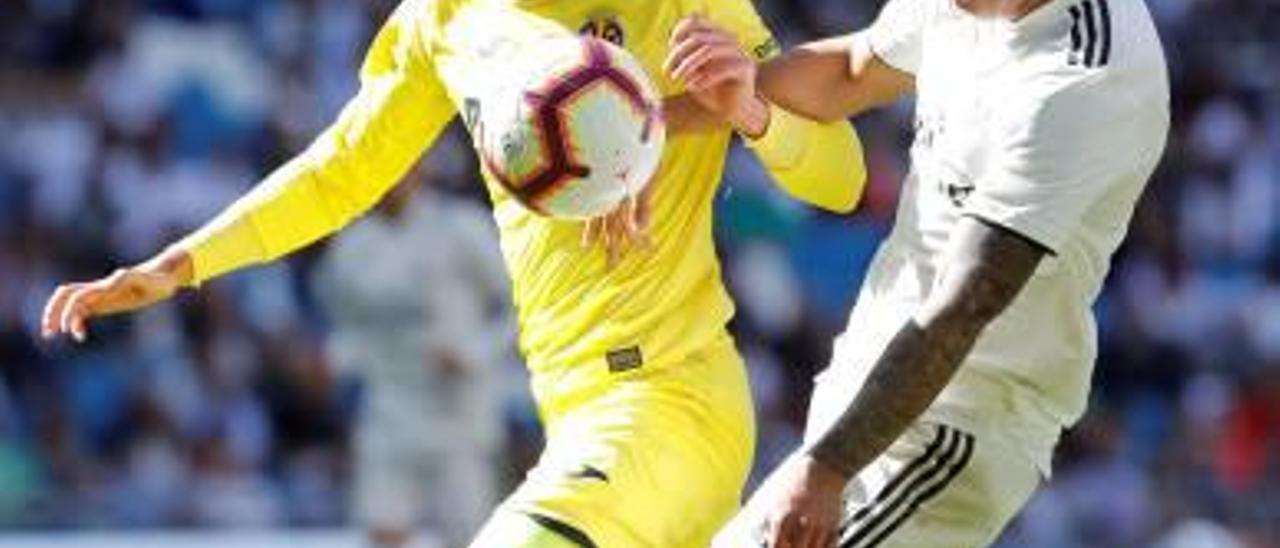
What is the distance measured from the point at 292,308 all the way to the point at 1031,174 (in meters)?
10.6

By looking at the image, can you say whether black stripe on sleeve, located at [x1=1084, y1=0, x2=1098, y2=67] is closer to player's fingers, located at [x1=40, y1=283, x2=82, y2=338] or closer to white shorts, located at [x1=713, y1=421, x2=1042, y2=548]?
white shorts, located at [x1=713, y1=421, x2=1042, y2=548]

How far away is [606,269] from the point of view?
721cm

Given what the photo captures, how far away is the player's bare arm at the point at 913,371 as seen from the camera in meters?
5.80

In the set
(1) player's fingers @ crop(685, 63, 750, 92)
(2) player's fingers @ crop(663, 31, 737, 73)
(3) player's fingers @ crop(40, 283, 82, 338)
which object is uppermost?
(2) player's fingers @ crop(663, 31, 737, 73)

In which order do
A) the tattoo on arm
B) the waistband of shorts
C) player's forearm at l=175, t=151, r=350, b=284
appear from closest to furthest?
the tattoo on arm < the waistband of shorts < player's forearm at l=175, t=151, r=350, b=284

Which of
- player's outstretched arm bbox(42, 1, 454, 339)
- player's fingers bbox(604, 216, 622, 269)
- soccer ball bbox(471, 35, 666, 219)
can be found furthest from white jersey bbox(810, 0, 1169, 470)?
player's outstretched arm bbox(42, 1, 454, 339)

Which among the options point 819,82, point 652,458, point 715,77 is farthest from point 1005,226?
point 652,458

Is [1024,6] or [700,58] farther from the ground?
[1024,6]

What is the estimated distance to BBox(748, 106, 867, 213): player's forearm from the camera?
277 inches

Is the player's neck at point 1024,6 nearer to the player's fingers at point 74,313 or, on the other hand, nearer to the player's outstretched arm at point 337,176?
the player's outstretched arm at point 337,176

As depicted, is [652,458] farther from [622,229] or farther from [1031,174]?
[1031,174]

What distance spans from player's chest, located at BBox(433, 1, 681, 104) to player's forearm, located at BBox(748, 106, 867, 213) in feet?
0.94

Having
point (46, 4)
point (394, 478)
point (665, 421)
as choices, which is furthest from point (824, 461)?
point (46, 4)

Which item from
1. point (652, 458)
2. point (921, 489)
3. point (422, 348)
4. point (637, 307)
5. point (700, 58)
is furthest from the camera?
point (422, 348)
